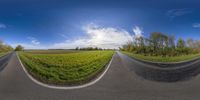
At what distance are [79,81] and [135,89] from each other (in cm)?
224

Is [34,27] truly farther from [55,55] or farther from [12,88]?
[12,88]

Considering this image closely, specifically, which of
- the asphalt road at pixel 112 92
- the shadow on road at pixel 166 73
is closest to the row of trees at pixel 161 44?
the shadow on road at pixel 166 73

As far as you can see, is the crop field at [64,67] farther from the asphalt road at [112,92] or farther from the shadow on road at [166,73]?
the shadow on road at [166,73]

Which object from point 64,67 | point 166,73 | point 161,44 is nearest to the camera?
point 64,67

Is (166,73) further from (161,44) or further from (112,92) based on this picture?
(112,92)

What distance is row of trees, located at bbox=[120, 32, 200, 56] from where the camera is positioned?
7.48 m

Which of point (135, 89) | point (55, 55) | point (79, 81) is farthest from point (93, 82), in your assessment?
point (55, 55)

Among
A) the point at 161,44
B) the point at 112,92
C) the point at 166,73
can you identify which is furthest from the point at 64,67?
the point at 166,73

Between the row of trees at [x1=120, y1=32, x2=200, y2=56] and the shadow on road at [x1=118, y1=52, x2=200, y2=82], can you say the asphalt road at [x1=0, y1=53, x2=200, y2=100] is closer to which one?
the shadow on road at [x1=118, y1=52, x2=200, y2=82]

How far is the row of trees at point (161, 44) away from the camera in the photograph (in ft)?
24.5

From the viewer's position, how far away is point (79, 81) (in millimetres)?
6988

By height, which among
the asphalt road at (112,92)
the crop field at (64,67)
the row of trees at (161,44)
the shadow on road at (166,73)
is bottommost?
the asphalt road at (112,92)

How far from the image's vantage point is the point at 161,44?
830 cm

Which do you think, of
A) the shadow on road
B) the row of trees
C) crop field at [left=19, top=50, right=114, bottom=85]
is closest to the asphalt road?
crop field at [left=19, top=50, right=114, bottom=85]
